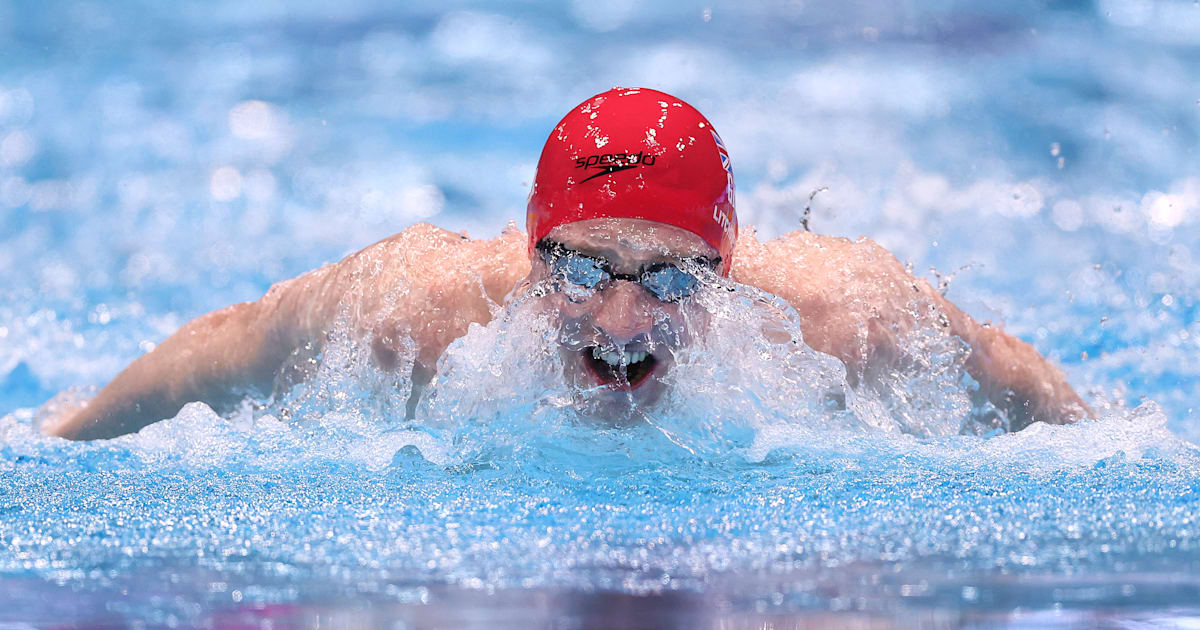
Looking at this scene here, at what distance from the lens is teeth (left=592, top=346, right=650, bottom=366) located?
243 cm

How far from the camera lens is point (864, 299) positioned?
10.4 feet

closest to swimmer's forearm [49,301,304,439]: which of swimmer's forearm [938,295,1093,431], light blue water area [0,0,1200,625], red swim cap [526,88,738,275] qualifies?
light blue water area [0,0,1200,625]

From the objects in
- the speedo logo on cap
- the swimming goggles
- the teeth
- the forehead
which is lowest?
the teeth

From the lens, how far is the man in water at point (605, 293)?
Result: 2457mm

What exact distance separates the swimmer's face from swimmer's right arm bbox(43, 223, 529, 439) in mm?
528

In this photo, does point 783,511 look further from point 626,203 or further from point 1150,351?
point 1150,351

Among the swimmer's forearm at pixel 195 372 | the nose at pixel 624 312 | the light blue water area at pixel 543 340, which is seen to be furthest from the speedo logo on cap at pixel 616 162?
the swimmer's forearm at pixel 195 372

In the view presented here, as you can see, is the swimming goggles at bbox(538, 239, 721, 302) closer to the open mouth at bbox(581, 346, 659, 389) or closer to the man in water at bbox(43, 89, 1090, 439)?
the man in water at bbox(43, 89, 1090, 439)

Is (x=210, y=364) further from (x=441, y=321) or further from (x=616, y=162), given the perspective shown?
(x=616, y=162)

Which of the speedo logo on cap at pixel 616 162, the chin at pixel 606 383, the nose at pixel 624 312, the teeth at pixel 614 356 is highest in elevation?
the speedo logo on cap at pixel 616 162

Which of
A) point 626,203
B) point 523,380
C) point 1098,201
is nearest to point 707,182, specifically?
point 626,203

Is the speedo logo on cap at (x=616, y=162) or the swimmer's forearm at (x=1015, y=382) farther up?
the speedo logo on cap at (x=616, y=162)

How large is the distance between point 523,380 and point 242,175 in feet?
15.0

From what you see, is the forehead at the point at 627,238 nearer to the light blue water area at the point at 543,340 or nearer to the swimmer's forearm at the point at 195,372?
the light blue water area at the point at 543,340
